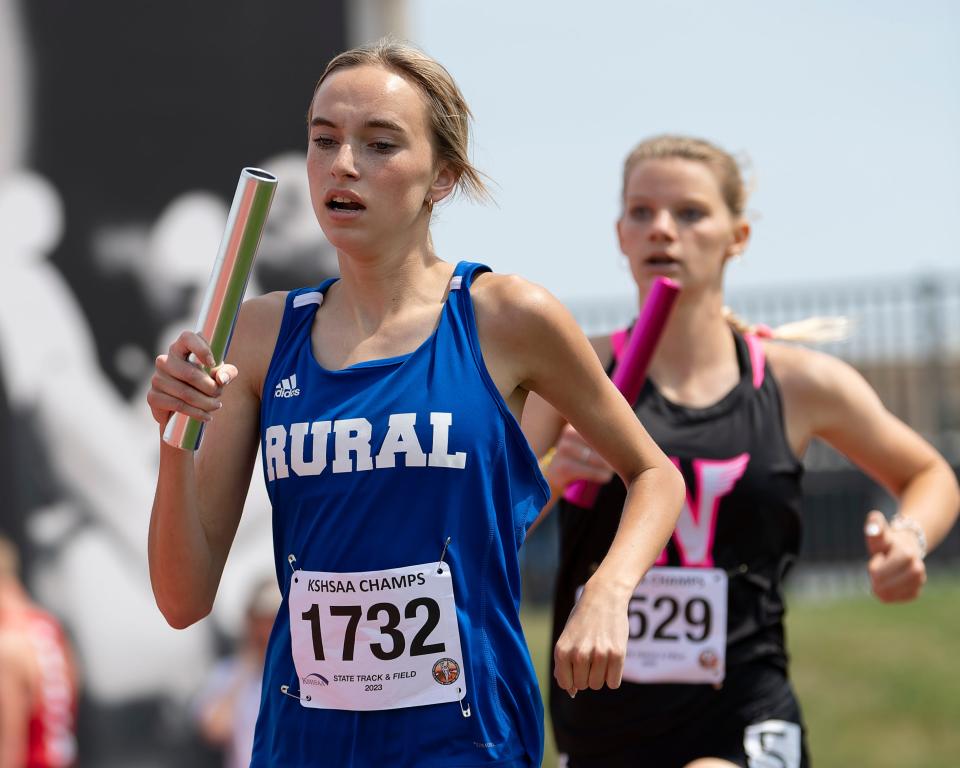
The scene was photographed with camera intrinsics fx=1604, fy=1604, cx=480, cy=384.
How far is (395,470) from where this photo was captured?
299 cm

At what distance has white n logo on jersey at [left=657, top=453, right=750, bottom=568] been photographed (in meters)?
4.38

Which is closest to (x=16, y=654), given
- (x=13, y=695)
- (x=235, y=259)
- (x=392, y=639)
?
(x=13, y=695)

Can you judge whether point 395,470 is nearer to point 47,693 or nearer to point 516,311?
point 516,311

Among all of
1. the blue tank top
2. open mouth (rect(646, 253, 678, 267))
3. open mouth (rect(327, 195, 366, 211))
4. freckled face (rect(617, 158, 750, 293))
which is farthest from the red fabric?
open mouth (rect(327, 195, 366, 211))

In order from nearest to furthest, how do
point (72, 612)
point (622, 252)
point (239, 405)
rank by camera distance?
point (239, 405)
point (622, 252)
point (72, 612)

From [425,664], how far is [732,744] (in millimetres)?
1588

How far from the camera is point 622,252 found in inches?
189

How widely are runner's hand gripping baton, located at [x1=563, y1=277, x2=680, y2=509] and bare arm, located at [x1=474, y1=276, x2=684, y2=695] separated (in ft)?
2.73

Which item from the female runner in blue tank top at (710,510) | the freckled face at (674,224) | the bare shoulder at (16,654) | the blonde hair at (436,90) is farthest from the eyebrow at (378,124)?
the bare shoulder at (16,654)

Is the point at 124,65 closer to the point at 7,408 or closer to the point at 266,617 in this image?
the point at 7,408

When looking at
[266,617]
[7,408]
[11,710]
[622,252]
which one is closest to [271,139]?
[7,408]

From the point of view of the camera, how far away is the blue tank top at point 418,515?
299 cm

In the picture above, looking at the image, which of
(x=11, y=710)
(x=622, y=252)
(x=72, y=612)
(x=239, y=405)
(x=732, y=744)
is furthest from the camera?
(x=72, y=612)

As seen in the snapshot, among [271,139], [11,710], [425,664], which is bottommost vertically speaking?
[11,710]
